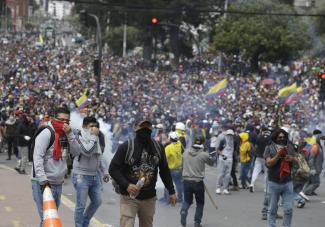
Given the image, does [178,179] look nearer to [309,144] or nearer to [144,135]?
[309,144]

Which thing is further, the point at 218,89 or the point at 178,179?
the point at 218,89

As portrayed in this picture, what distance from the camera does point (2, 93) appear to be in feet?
112

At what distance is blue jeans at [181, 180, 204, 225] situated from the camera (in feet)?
39.1

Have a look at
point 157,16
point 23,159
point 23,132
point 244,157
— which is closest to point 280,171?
point 244,157

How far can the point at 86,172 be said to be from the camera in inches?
386

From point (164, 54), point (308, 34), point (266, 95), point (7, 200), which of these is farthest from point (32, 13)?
point (7, 200)

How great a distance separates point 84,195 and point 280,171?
2523mm

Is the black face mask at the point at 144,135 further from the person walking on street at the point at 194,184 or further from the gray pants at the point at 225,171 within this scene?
the gray pants at the point at 225,171

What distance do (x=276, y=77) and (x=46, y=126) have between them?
40.6 meters

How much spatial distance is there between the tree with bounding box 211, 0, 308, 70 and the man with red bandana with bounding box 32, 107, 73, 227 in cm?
4643

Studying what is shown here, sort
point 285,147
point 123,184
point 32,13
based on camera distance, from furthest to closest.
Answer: point 32,13, point 285,147, point 123,184

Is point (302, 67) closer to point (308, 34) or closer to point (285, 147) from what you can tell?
point (308, 34)

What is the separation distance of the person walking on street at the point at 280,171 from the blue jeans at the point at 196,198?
1544mm

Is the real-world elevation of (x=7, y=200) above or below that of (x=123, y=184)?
below
